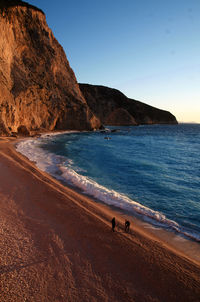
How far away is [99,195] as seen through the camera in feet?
42.2

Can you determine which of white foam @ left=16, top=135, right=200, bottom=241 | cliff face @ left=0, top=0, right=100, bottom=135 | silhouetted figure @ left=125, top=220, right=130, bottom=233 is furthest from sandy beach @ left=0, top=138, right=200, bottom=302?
cliff face @ left=0, top=0, right=100, bottom=135

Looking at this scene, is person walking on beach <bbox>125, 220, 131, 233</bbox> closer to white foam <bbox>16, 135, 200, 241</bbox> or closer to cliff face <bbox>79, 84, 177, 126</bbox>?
white foam <bbox>16, 135, 200, 241</bbox>

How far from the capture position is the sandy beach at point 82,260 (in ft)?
16.7

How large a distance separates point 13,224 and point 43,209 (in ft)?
6.57

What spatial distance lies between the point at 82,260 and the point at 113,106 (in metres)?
156

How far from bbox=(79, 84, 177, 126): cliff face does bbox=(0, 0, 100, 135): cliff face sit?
7449 cm

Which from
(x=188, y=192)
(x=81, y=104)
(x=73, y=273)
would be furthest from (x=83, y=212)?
(x=81, y=104)

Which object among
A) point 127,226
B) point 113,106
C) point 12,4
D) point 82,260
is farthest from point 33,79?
point 113,106

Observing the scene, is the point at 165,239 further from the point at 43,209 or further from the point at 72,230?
the point at 43,209

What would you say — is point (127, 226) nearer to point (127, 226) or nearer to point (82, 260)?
point (127, 226)

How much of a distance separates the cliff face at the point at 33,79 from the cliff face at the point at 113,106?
74494 mm

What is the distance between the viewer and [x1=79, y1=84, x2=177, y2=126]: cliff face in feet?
497

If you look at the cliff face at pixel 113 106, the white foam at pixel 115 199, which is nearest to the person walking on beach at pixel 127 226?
the white foam at pixel 115 199

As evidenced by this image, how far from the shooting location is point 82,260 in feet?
20.7
